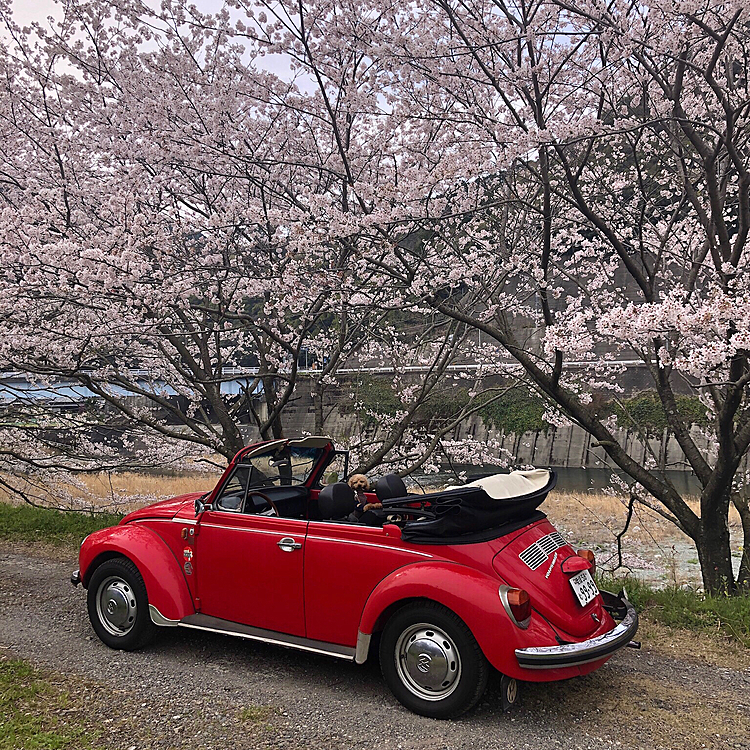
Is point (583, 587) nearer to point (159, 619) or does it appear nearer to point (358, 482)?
point (358, 482)

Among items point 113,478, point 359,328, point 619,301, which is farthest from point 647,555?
point 113,478

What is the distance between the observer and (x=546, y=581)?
12.9 feet

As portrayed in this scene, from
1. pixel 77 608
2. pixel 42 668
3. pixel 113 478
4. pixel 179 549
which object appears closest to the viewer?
pixel 42 668

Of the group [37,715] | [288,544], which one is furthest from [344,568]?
[37,715]

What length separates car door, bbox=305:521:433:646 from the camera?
4.13 m

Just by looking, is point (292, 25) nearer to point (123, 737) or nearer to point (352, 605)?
point (352, 605)

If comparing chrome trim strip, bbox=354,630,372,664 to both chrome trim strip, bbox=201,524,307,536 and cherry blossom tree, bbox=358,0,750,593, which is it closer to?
chrome trim strip, bbox=201,524,307,536

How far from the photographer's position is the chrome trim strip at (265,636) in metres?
4.25

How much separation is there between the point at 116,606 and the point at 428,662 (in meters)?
2.57

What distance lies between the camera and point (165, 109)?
752 centimetres

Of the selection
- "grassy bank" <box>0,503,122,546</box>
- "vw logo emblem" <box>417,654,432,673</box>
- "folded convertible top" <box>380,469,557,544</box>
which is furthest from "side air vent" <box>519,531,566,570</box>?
"grassy bank" <box>0,503,122,546</box>

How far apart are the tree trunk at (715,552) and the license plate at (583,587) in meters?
3.19

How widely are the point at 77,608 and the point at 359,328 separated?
4887mm

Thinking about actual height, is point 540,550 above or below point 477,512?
below
